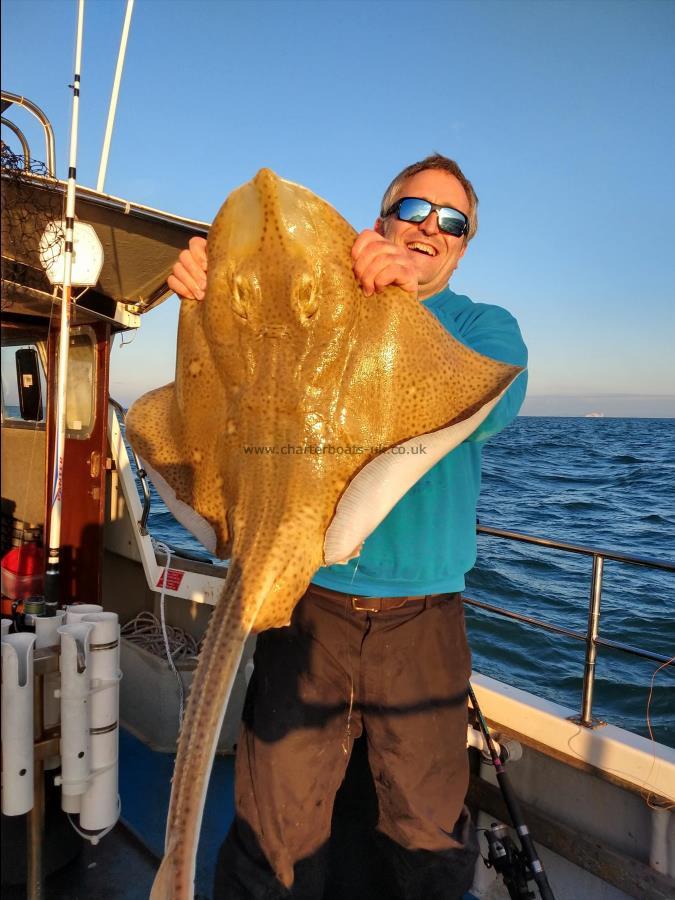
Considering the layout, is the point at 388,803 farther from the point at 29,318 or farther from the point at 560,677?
the point at 560,677

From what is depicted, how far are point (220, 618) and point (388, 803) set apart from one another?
1181 mm

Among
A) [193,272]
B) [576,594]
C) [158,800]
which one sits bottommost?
[576,594]

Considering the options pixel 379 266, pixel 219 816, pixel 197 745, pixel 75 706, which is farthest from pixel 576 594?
pixel 197 745

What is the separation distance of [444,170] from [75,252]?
8.01 feet

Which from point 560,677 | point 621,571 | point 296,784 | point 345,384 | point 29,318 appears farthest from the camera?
point 621,571

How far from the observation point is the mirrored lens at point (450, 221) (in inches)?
94.3

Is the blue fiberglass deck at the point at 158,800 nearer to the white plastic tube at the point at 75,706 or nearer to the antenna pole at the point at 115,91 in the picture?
the white plastic tube at the point at 75,706

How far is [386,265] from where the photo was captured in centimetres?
185

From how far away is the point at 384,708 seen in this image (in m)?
2.20

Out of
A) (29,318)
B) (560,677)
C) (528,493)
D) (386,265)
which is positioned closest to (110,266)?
(29,318)

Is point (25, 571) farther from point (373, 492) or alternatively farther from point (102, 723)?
point (373, 492)

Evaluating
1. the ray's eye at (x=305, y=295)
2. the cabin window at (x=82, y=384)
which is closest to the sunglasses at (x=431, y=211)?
the ray's eye at (x=305, y=295)

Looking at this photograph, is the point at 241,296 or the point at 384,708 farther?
the point at 384,708

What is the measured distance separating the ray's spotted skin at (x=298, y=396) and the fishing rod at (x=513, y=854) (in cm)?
135
